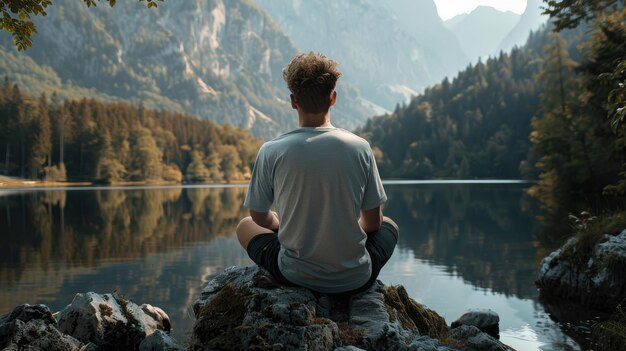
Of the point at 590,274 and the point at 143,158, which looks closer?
the point at 590,274

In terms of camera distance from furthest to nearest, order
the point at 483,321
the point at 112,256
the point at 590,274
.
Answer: the point at 112,256 → the point at 590,274 → the point at 483,321

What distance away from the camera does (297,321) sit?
4.86 metres

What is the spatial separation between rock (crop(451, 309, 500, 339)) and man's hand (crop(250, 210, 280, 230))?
7.11 m

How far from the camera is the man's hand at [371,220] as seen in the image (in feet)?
18.1

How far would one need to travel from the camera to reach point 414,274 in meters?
19.3

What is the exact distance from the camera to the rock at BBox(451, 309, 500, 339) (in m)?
11.5

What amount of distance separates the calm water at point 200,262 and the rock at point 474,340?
14.5ft

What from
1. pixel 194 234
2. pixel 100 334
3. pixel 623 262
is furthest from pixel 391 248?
pixel 194 234

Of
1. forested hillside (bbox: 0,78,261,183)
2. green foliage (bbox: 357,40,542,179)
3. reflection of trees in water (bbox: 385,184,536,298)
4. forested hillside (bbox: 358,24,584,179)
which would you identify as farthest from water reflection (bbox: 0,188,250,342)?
forested hillside (bbox: 358,24,584,179)

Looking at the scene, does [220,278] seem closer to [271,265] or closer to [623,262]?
[271,265]

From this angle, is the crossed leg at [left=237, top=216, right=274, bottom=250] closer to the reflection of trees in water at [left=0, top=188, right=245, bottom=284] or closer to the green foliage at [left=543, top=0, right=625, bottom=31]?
the green foliage at [left=543, top=0, right=625, bottom=31]

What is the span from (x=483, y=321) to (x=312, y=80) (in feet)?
A: 27.6

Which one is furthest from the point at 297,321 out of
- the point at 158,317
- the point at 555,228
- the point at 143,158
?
the point at 143,158

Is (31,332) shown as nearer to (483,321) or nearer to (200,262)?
(483,321)
